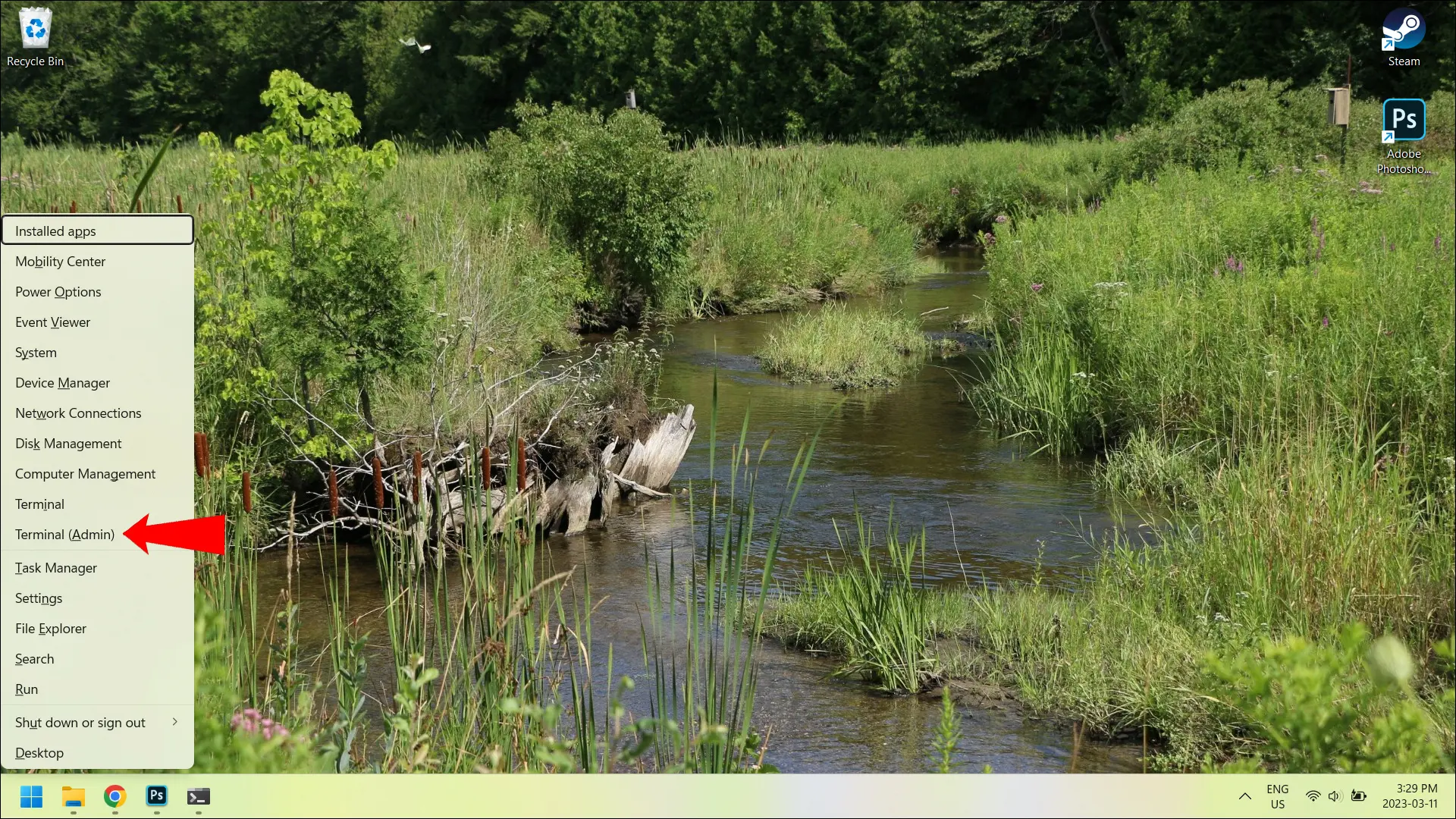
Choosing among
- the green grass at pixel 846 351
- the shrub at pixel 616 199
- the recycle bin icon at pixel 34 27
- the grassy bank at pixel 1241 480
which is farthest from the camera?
the shrub at pixel 616 199

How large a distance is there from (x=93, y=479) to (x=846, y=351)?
814cm

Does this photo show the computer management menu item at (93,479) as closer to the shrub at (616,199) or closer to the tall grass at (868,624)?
the tall grass at (868,624)

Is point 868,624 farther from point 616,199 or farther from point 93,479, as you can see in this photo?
point 616,199

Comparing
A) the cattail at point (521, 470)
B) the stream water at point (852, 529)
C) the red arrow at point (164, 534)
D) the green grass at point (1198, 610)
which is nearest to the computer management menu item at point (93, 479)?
Answer: the red arrow at point (164, 534)

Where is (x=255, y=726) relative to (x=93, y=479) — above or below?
below

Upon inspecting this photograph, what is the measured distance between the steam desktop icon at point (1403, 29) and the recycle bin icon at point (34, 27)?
342cm

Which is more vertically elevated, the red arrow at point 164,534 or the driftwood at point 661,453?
the red arrow at point 164,534

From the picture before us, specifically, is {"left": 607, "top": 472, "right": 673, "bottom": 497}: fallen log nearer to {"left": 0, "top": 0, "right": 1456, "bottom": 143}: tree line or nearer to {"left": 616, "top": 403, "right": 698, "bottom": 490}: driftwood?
{"left": 616, "top": 403, "right": 698, "bottom": 490}: driftwood

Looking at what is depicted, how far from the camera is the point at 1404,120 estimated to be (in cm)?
405

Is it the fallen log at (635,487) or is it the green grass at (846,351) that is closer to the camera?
the fallen log at (635,487)

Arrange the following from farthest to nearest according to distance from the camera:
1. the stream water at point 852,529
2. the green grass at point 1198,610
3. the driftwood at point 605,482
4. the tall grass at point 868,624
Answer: the driftwood at point 605,482
the tall grass at point 868,624
the stream water at point 852,529
the green grass at point 1198,610

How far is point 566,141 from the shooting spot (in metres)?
12.4

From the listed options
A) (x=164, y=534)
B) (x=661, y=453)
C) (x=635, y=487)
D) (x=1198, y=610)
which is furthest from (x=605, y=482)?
(x=164, y=534)

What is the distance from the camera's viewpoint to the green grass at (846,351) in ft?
31.3
